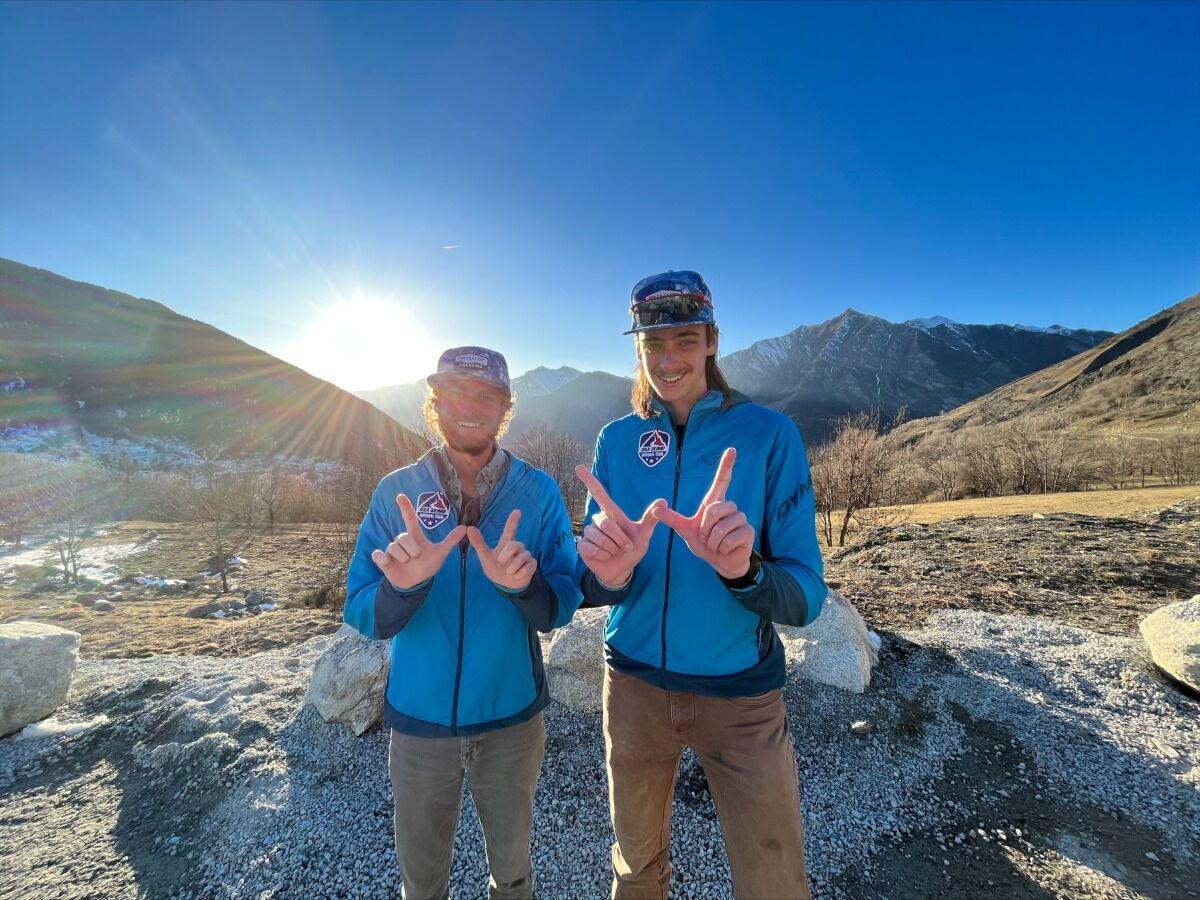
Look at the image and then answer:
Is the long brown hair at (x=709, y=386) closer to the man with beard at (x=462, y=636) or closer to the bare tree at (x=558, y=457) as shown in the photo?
the man with beard at (x=462, y=636)

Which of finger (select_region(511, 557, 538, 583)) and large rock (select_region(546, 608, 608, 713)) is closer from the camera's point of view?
finger (select_region(511, 557, 538, 583))

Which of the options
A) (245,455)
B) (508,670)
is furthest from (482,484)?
(245,455)

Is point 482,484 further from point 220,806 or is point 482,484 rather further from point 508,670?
point 220,806

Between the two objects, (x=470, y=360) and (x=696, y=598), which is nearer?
(x=696, y=598)

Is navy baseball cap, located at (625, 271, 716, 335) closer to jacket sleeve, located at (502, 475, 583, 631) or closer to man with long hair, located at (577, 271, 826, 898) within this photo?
man with long hair, located at (577, 271, 826, 898)

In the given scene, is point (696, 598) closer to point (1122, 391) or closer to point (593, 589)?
point (593, 589)

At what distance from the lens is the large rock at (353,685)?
4902 millimetres

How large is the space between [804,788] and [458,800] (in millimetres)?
3458

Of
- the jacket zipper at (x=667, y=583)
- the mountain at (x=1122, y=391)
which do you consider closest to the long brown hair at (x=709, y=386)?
the jacket zipper at (x=667, y=583)

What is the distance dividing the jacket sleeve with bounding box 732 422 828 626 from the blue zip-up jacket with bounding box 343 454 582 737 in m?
0.95

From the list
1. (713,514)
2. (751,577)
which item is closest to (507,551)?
(713,514)

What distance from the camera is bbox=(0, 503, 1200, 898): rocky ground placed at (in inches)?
137

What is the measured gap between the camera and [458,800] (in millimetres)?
2246

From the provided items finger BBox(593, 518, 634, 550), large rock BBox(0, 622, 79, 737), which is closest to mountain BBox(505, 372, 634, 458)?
large rock BBox(0, 622, 79, 737)
